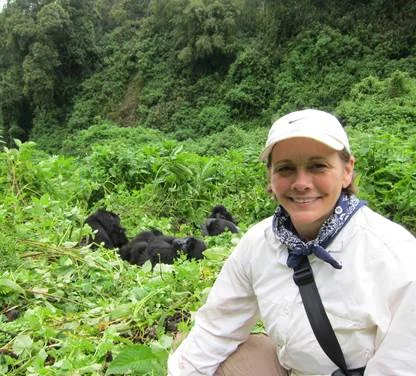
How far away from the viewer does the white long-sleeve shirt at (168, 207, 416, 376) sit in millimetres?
1337

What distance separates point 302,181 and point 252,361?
2.34ft

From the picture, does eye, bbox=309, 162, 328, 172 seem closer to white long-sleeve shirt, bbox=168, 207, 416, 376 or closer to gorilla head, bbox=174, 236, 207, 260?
white long-sleeve shirt, bbox=168, 207, 416, 376

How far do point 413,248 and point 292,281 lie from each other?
0.34m

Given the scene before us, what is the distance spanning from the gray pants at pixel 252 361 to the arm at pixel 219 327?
3cm

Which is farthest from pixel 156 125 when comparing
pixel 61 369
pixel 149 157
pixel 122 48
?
pixel 61 369

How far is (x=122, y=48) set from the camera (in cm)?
2597

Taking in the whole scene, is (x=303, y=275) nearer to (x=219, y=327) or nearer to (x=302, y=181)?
(x=302, y=181)

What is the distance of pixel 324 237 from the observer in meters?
1.46

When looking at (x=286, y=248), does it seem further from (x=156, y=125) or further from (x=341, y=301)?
(x=156, y=125)

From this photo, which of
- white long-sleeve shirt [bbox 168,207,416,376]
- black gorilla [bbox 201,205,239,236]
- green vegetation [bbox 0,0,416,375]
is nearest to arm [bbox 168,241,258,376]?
white long-sleeve shirt [bbox 168,207,416,376]

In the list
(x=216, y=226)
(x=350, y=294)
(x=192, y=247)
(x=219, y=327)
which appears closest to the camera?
(x=350, y=294)

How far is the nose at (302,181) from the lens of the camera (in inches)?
58.9

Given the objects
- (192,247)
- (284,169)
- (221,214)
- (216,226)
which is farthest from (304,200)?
(221,214)

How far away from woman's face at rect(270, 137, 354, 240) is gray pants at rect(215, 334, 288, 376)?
22.2 inches
